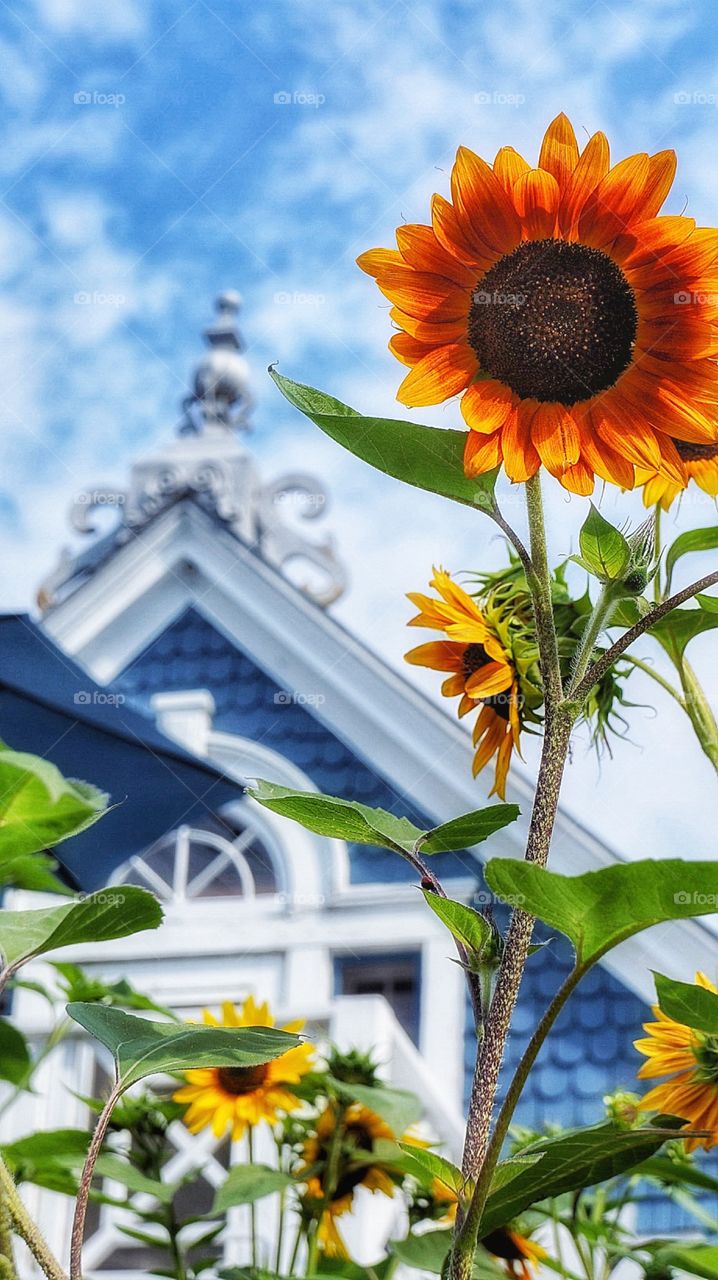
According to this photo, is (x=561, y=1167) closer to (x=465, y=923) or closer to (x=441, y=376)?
(x=465, y=923)

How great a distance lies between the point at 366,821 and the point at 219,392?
5.31 metres

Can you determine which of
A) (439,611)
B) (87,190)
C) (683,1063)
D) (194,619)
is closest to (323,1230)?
(683,1063)

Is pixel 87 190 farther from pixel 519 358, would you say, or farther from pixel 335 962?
pixel 519 358

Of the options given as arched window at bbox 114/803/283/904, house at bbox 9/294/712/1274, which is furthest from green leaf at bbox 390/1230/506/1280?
arched window at bbox 114/803/283/904

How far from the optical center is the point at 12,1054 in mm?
796

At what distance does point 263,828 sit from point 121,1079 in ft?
12.9

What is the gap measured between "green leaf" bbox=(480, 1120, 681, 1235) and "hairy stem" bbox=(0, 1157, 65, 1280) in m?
0.13

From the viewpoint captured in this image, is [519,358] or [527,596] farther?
[527,596]

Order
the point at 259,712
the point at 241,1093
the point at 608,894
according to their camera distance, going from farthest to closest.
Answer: the point at 259,712 → the point at 241,1093 → the point at 608,894

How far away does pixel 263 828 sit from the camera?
14.4 feet

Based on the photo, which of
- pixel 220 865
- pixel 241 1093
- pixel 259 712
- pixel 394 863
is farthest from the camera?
pixel 259 712

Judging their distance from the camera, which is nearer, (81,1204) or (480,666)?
(81,1204)

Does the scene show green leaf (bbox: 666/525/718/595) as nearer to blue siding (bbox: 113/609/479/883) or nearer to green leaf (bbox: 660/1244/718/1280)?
green leaf (bbox: 660/1244/718/1280)

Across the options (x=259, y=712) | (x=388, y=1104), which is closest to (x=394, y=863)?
(x=259, y=712)
